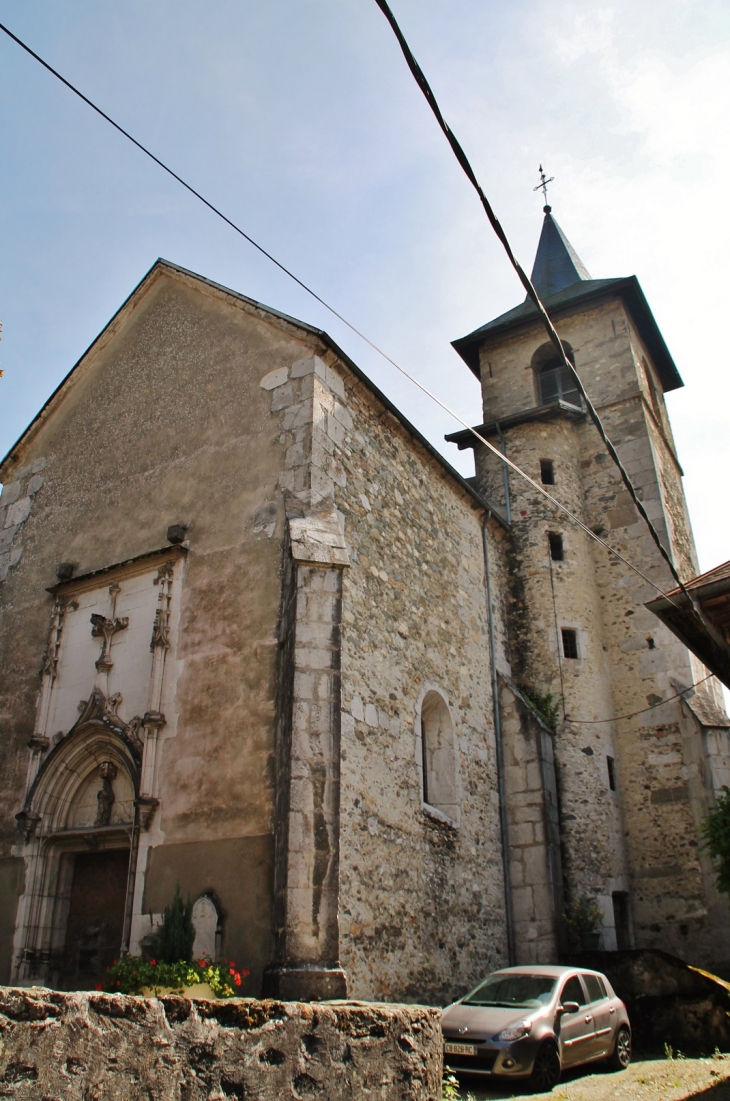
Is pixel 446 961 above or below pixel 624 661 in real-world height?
below

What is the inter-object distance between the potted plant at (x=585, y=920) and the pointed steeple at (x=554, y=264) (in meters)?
13.6

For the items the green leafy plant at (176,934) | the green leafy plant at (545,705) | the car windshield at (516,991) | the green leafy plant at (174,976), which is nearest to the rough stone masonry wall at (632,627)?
the green leafy plant at (545,705)

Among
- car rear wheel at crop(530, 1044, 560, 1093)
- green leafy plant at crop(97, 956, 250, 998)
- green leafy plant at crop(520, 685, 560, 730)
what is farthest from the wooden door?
green leafy plant at crop(520, 685, 560, 730)

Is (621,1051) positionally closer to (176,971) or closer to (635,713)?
(176,971)

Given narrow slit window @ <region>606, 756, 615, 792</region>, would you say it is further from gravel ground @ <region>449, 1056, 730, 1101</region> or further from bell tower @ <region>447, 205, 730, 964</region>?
gravel ground @ <region>449, 1056, 730, 1101</region>

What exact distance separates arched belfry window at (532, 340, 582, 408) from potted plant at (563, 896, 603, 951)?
9.65 meters

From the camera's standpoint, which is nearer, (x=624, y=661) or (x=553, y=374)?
(x=624, y=661)

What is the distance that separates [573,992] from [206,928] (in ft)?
11.6

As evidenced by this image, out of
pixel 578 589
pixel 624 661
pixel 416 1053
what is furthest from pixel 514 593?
pixel 416 1053

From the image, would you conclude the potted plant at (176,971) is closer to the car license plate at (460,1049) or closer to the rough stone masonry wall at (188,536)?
the rough stone masonry wall at (188,536)

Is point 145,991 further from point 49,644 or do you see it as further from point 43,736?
point 49,644

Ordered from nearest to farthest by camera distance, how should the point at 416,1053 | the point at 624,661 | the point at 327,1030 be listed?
the point at 327,1030, the point at 416,1053, the point at 624,661

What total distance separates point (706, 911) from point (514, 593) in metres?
5.54

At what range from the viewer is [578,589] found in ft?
47.6
